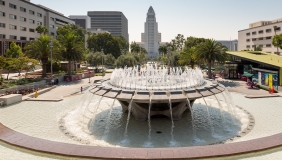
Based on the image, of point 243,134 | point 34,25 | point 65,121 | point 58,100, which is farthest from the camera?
point 34,25

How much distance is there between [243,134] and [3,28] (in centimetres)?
6674

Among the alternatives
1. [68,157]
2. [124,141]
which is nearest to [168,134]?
[124,141]

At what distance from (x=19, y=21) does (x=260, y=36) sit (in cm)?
8962

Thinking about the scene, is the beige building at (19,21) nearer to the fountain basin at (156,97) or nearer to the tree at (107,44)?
the tree at (107,44)

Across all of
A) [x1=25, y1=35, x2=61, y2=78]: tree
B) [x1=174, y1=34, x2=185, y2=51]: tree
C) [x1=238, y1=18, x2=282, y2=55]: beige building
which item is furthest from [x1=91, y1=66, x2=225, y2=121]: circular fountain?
[x1=174, y1=34, x2=185, y2=51]: tree

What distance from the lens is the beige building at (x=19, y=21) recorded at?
61.0 m

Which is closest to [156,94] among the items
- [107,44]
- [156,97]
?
[156,97]

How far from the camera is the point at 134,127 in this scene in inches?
597

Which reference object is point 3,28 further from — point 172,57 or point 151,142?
point 151,142

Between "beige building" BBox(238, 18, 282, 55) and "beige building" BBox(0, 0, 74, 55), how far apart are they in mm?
84719

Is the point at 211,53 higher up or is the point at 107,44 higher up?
the point at 107,44

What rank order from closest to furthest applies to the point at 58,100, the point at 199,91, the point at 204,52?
the point at 199,91
the point at 58,100
the point at 204,52

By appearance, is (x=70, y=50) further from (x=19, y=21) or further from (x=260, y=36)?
(x=260, y=36)

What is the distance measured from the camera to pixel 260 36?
3656 inches
